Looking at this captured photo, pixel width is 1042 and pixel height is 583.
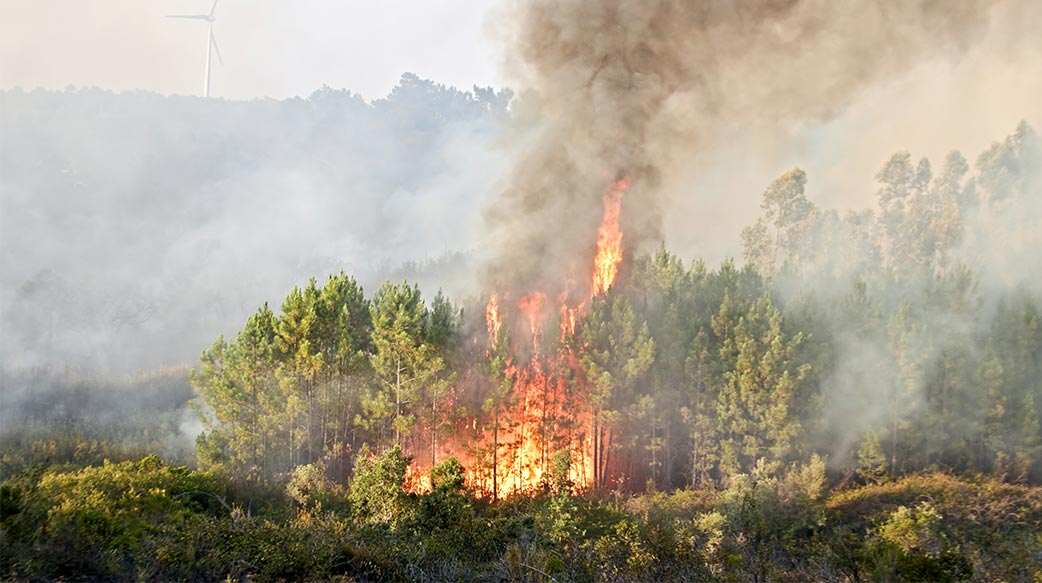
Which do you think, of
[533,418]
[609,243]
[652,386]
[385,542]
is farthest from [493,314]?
[385,542]

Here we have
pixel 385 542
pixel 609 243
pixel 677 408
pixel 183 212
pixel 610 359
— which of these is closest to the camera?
pixel 385 542

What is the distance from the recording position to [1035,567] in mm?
14367

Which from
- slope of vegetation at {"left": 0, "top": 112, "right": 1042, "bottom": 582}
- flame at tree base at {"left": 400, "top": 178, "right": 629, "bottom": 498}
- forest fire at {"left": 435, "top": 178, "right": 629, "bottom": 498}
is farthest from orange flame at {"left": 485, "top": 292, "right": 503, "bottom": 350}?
slope of vegetation at {"left": 0, "top": 112, "right": 1042, "bottom": 582}

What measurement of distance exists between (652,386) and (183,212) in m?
115

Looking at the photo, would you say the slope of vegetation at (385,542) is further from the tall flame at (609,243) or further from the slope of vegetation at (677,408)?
the tall flame at (609,243)

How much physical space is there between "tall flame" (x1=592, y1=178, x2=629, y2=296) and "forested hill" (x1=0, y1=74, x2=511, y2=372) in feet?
149

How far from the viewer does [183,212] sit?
122188 mm

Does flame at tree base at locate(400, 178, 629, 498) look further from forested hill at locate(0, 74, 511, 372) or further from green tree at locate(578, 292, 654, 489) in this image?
forested hill at locate(0, 74, 511, 372)

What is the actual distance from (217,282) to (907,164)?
103 metres

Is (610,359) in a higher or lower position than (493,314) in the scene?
lower

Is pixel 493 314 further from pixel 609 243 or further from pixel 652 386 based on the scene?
pixel 652 386

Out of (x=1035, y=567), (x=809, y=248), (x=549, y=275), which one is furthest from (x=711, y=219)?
(x=1035, y=567)

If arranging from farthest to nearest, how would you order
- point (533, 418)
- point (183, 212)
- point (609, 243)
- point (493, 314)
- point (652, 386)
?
point (183, 212)
point (609, 243)
point (493, 314)
point (652, 386)
point (533, 418)

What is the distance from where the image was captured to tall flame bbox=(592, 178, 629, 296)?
44.4 metres
